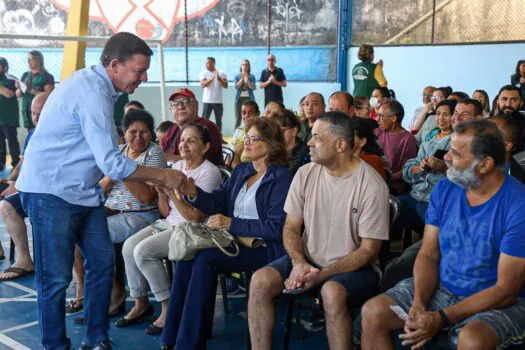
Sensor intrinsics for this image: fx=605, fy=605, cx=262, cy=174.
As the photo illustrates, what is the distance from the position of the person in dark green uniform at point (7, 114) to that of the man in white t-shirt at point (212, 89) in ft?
13.5

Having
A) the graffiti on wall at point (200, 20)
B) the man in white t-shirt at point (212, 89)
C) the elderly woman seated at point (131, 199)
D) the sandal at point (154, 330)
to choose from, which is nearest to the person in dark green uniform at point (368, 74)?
the man in white t-shirt at point (212, 89)

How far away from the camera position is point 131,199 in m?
4.13

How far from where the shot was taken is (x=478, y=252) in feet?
8.51

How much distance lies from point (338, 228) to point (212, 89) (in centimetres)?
1003

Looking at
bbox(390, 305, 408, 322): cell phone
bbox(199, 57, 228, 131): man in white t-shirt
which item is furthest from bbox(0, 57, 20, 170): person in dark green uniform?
bbox(390, 305, 408, 322): cell phone

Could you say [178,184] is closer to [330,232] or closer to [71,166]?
[71,166]

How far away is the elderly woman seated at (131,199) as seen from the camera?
4.07 metres

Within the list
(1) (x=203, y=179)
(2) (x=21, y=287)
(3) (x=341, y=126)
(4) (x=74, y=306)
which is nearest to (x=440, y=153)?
(3) (x=341, y=126)

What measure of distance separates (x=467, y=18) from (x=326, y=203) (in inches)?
383

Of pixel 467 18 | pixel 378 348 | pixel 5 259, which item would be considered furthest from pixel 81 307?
pixel 467 18

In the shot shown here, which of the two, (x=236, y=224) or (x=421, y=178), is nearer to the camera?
(x=236, y=224)

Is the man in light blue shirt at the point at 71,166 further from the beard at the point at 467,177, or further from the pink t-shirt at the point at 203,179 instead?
the beard at the point at 467,177

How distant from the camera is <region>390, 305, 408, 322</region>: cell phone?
8.50ft

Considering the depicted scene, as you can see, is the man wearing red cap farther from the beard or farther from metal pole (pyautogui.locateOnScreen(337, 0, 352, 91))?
metal pole (pyautogui.locateOnScreen(337, 0, 352, 91))
